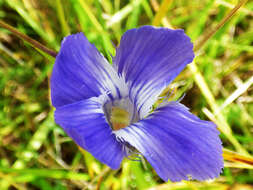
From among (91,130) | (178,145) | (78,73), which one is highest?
(78,73)

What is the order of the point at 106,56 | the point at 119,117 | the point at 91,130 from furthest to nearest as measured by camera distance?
the point at 106,56
the point at 119,117
the point at 91,130

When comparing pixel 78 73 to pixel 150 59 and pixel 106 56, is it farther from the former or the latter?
pixel 106 56

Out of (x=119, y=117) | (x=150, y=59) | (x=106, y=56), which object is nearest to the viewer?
(x=150, y=59)

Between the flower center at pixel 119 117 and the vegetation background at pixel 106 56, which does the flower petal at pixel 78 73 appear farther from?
the vegetation background at pixel 106 56

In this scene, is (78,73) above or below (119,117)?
above

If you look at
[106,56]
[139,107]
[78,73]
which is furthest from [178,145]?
[106,56]

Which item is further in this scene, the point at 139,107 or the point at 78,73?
the point at 139,107

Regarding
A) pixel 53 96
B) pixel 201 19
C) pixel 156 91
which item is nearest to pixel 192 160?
pixel 156 91
